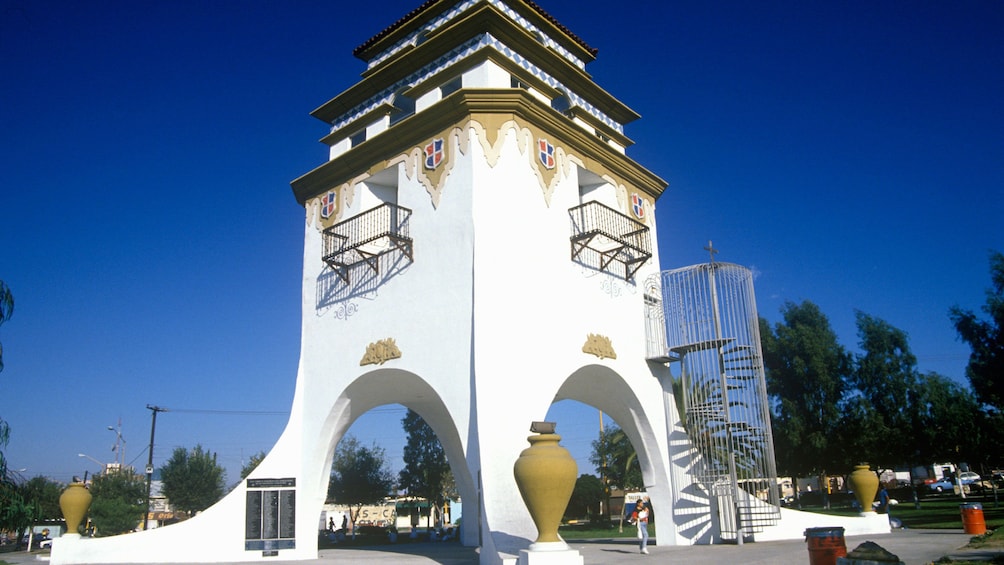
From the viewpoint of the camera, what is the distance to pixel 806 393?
31.4 metres

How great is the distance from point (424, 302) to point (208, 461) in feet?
119

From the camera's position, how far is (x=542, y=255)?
599 inches

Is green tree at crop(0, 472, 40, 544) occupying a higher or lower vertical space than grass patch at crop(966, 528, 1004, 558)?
higher

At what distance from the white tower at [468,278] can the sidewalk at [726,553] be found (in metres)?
1.35

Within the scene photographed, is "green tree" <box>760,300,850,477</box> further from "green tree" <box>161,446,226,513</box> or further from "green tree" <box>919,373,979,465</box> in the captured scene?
"green tree" <box>161,446,226,513</box>

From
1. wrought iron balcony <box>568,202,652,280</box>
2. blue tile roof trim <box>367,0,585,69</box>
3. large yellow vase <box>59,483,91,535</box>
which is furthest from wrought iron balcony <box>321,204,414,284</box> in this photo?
large yellow vase <box>59,483,91,535</box>

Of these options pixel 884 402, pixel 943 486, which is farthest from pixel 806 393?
pixel 943 486

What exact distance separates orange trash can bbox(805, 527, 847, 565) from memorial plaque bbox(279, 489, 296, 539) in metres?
11.8

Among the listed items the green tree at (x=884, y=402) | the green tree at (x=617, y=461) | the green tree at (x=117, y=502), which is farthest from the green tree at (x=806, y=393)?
the green tree at (x=117, y=502)

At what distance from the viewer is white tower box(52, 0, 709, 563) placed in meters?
14.1

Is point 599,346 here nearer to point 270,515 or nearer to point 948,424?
point 270,515

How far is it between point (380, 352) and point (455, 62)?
669 centimetres

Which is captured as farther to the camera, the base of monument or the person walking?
the person walking

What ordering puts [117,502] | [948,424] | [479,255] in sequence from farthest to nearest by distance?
[117,502] → [948,424] → [479,255]
